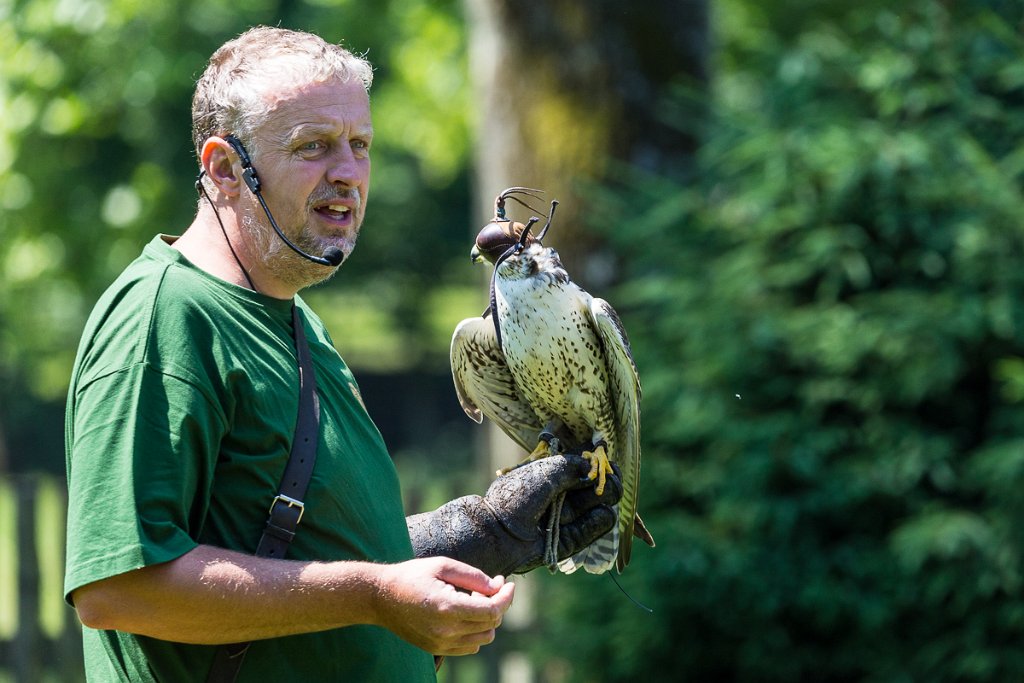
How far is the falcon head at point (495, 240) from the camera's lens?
232 centimetres

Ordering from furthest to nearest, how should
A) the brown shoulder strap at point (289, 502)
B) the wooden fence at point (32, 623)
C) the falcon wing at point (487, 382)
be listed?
the wooden fence at point (32, 623), the falcon wing at point (487, 382), the brown shoulder strap at point (289, 502)

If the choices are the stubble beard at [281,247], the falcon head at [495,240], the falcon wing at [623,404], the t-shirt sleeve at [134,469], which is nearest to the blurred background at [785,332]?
the falcon wing at [623,404]

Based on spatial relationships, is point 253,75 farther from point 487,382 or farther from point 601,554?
point 601,554

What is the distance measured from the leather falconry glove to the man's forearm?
693mm

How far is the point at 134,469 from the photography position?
161cm

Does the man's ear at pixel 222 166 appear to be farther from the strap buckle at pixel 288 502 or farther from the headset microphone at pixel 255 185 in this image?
the strap buckle at pixel 288 502

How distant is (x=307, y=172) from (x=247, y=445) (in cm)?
49

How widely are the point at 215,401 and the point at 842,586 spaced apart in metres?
3.35

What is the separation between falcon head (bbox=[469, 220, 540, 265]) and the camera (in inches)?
91.3

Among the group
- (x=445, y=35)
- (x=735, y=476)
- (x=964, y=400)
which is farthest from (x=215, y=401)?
(x=445, y=35)

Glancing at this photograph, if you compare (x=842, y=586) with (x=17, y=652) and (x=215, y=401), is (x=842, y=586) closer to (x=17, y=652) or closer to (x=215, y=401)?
(x=215, y=401)

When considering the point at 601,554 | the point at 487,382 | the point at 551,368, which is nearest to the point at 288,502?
the point at 551,368

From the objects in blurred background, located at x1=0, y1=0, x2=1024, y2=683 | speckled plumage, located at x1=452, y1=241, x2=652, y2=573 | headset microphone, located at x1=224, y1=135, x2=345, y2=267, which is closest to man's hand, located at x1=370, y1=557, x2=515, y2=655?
headset microphone, located at x1=224, y1=135, x2=345, y2=267

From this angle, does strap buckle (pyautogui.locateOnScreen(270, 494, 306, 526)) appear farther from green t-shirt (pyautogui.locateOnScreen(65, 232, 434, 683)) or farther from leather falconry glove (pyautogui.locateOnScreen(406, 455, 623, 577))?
leather falconry glove (pyautogui.locateOnScreen(406, 455, 623, 577))
